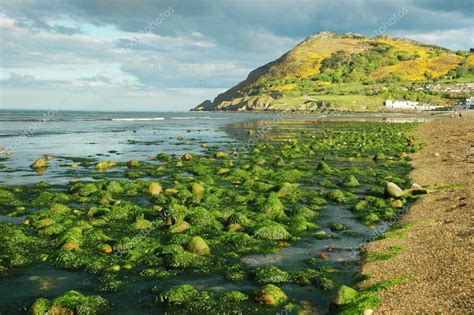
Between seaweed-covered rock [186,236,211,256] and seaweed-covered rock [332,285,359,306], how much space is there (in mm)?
4895

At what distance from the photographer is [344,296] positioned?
383 inches

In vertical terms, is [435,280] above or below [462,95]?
below

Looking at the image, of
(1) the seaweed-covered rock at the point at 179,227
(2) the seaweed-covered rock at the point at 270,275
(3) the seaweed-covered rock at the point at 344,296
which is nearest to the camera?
(3) the seaweed-covered rock at the point at 344,296

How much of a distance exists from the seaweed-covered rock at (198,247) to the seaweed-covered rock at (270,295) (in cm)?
342

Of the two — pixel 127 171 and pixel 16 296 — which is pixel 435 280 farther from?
pixel 127 171

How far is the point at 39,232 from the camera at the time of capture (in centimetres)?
1480

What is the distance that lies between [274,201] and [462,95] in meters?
173

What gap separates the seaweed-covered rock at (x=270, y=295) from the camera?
999 centimetres

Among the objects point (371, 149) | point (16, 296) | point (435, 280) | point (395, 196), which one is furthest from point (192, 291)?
point (371, 149)

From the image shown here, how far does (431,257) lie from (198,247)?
23.5ft

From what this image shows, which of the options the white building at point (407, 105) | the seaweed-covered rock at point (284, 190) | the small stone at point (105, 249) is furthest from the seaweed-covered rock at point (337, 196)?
the white building at point (407, 105)

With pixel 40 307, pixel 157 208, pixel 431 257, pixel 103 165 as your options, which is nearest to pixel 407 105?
pixel 103 165

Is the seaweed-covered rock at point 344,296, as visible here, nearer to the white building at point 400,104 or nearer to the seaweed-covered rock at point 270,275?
the seaweed-covered rock at point 270,275

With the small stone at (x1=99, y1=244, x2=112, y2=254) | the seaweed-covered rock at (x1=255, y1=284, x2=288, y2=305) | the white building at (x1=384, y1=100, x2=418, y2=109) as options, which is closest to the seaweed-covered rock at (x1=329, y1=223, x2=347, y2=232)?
the seaweed-covered rock at (x1=255, y1=284, x2=288, y2=305)
